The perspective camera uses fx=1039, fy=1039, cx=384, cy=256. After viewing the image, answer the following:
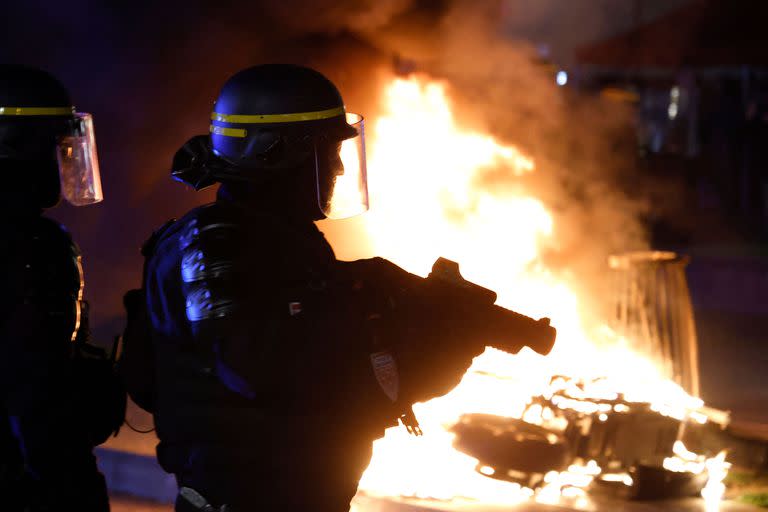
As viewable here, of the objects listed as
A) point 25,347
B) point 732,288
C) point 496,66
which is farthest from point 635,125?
point 25,347

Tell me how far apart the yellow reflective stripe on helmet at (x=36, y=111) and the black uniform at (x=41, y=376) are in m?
0.35

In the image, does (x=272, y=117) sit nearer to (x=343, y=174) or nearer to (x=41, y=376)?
(x=343, y=174)

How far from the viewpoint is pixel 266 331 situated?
2057mm

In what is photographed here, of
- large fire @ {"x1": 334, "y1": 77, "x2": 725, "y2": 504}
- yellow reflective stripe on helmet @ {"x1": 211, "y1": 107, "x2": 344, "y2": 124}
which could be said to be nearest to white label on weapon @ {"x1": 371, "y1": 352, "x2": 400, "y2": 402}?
yellow reflective stripe on helmet @ {"x1": 211, "y1": 107, "x2": 344, "y2": 124}

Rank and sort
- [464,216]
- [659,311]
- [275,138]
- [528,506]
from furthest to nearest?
[464,216] < [659,311] < [528,506] < [275,138]

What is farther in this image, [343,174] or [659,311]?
[659,311]

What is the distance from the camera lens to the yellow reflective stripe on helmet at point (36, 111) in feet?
9.50

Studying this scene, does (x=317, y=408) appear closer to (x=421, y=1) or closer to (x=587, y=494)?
(x=587, y=494)

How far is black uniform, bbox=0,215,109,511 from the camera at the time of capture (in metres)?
2.58

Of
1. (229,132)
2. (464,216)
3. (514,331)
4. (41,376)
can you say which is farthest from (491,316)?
(464,216)

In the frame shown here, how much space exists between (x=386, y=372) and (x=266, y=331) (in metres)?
0.26

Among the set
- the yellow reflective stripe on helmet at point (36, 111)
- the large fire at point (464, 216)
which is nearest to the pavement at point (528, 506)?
the large fire at point (464, 216)

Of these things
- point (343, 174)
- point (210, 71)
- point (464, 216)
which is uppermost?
point (210, 71)

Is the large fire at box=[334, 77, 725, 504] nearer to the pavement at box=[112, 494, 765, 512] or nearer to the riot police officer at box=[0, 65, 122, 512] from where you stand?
the pavement at box=[112, 494, 765, 512]
